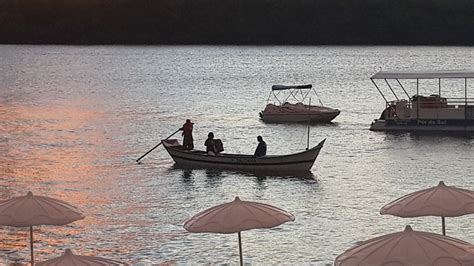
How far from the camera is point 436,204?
1977cm

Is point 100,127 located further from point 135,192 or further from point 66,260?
point 66,260

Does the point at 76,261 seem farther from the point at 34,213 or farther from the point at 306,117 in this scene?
the point at 306,117

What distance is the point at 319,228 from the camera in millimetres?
30953

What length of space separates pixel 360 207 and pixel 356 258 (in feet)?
61.2

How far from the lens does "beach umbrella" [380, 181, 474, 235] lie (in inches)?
774

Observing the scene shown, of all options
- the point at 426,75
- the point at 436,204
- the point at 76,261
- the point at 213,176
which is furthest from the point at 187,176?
the point at 76,261

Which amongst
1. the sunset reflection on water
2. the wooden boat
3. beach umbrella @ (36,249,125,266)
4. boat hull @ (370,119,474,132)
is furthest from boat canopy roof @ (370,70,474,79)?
beach umbrella @ (36,249,125,266)

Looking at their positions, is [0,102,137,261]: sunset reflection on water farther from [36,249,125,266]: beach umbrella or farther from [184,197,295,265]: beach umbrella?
[36,249,125,266]: beach umbrella

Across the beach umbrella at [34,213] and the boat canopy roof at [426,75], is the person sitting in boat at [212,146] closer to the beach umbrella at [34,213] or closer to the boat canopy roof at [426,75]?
the boat canopy roof at [426,75]

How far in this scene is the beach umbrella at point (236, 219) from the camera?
19312mm

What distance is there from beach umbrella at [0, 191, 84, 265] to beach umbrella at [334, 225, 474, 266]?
6578mm

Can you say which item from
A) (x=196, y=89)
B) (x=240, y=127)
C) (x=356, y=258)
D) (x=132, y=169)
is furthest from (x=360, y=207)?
(x=196, y=89)

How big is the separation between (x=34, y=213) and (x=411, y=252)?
792 cm

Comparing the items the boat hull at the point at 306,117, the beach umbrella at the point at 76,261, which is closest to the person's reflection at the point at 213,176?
the boat hull at the point at 306,117
